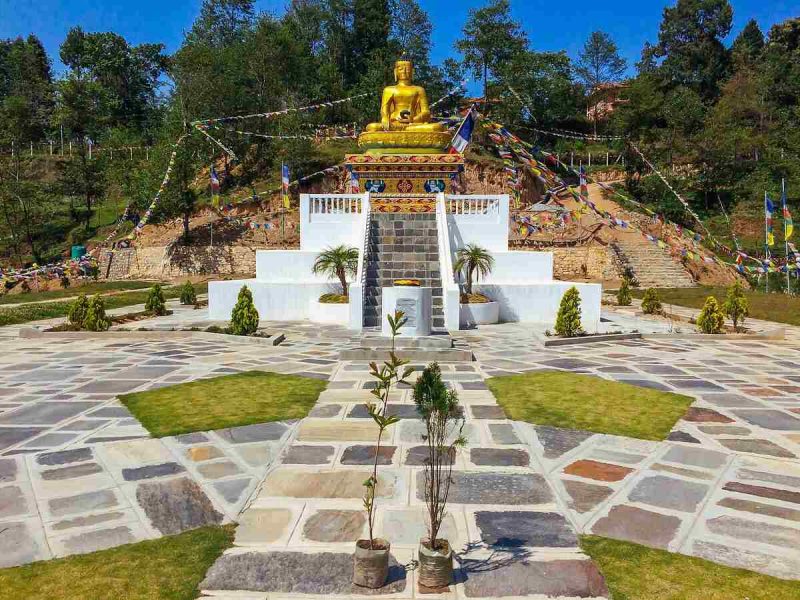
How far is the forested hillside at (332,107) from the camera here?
130ft

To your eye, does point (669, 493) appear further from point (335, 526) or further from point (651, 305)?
point (651, 305)

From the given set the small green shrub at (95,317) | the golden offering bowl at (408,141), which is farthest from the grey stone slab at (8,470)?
the golden offering bowl at (408,141)

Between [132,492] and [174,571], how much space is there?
1.48m

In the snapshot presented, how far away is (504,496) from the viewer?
4766 mm

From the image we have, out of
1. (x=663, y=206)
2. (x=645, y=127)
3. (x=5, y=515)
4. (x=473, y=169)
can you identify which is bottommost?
(x=5, y=515)

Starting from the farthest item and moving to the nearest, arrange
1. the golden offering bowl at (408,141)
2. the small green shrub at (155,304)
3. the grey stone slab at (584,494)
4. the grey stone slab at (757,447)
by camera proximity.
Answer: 1. the golden offering bowl at (408,141)
2. the small green shrub at (155,304)
3. the grey stone slab at (757,447)
4. the grey stone slab at (584,494)

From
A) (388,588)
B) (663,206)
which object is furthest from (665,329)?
(663,206)

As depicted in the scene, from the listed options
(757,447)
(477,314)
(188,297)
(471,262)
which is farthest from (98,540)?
(188,297)

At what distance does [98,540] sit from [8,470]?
76.5 inches

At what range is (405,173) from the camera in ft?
64.5

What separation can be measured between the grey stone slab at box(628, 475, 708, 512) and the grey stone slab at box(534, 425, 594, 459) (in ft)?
3.05

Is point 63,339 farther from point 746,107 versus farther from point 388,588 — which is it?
point 746,107

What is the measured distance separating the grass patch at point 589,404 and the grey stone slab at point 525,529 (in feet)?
8.09

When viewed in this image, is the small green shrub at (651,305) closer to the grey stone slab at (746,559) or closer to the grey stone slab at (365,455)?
the grey stone slab at (365,455)
